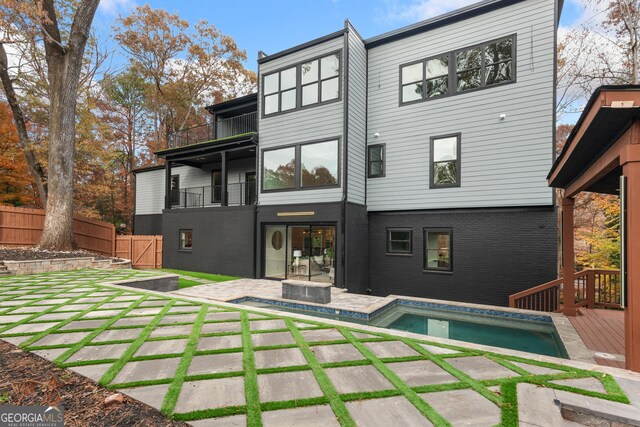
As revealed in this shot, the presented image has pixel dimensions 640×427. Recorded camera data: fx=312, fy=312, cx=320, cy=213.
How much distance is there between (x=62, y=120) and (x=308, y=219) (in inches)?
450

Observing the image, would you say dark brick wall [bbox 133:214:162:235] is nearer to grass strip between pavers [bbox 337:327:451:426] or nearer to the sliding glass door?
the sliding glass door

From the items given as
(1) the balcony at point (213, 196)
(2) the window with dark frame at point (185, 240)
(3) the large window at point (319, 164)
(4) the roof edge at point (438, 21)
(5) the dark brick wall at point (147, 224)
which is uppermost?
(4) the roof edge at point (438, 21)

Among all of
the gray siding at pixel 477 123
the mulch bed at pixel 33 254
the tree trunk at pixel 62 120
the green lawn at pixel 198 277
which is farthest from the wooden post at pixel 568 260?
the tree trunk at pixel 62 120

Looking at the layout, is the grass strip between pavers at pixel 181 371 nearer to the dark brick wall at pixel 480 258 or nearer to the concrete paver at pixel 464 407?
the concrete paver at pixel 464 407

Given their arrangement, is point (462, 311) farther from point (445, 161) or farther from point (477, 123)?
point (477, 123)

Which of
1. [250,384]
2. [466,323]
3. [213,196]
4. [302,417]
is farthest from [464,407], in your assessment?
[213,196]

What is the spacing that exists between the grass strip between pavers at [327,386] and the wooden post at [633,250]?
3.25m

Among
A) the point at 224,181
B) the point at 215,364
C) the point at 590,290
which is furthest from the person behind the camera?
the point at 224,181

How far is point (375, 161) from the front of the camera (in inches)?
441

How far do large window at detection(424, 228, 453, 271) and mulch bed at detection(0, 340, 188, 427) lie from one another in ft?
28.7

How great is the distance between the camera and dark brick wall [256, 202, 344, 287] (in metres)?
9.87

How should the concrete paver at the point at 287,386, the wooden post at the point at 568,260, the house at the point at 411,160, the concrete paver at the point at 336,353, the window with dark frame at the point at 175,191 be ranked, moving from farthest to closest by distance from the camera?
the window with dark frame at the point at 175,191, the house at the point at 411,160, the wooden post at the point at 568,260, the concrete paver at the point at 336,353, the concrete paver at the point at 287,386

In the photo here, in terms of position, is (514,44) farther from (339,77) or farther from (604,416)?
(604,416)

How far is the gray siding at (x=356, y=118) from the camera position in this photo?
1028 cm
